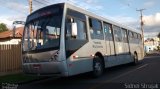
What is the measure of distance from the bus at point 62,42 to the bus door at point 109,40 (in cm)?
99

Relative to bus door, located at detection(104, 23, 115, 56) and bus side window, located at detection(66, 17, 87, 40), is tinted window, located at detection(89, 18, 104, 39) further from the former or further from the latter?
bus side window, located at detection(66, 17, 87, 40)

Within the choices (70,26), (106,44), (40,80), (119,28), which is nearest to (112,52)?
(106,44)

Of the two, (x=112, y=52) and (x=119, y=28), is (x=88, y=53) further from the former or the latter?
(x=119, y=28)

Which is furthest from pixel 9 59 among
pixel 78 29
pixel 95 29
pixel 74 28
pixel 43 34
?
pixel 74 28

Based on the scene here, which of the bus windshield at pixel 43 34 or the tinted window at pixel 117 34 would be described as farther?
the tinted window at pixel 117 34

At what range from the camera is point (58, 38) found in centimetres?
1217

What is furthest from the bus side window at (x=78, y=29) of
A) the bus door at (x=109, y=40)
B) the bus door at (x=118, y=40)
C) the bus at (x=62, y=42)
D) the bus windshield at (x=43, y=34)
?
the bus door at (x=118, y=40)

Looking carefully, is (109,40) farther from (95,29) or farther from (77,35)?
(77,35)

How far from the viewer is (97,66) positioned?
49.9 ft

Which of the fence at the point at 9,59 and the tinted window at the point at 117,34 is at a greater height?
the tinted window at the point at 117,34

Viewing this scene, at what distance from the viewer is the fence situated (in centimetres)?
Result: 2039

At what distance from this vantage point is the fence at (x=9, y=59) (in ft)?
66.9

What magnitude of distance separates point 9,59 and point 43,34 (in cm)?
916

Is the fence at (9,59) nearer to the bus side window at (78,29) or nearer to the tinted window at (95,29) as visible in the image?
the tinted window at (95,29)
